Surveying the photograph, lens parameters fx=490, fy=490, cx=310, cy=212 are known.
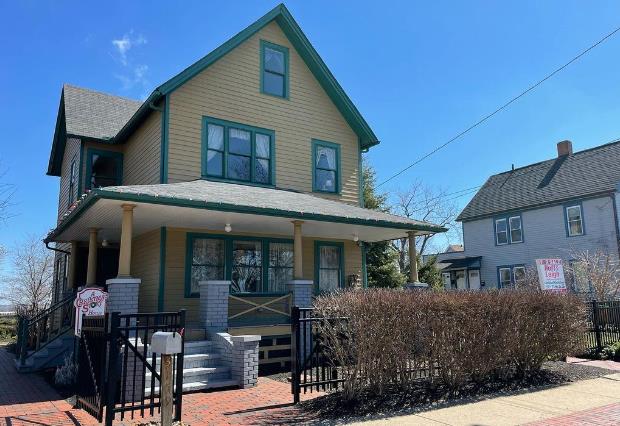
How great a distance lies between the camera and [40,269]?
36781mm

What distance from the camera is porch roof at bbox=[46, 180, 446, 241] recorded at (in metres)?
9.66

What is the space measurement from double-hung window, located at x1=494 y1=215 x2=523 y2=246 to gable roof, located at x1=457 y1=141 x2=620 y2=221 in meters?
0.55

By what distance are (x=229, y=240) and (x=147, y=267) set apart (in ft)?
7.26

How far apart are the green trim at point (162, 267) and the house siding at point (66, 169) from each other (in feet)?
17.0

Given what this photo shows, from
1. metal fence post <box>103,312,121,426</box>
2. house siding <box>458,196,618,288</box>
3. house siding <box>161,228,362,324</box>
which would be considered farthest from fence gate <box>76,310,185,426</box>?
house siding <box>458,196,618,288</box>

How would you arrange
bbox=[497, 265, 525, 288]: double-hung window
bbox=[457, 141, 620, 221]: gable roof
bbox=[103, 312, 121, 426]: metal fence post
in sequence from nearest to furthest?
bbox=[103, 312, 121, 426]: metal fence post, bbox=[457, 141, 620, 221]: gable roof, bbox=[497, 265, 525, 288]: double-hung window

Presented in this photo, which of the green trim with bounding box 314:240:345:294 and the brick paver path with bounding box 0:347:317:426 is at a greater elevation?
the green trim with bounding box 314:240:345:294

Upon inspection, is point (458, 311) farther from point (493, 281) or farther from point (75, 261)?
point (493, 281)

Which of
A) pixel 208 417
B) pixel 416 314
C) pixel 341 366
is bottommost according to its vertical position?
pixel 208 417

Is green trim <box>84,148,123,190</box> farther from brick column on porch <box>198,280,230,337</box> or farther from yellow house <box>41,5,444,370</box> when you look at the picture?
brick column on porch <box>198,280,230,337</box>

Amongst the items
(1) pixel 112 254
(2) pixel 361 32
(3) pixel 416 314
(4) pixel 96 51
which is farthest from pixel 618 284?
(4) pixel 96 51

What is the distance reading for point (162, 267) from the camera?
38.7ft

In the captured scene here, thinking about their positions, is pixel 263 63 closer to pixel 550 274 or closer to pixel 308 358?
pixel 308 358

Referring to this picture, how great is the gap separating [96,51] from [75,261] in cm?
657
